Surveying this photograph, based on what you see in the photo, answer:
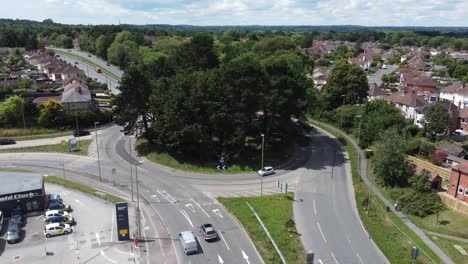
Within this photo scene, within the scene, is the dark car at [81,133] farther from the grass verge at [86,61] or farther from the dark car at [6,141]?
the grass verge at [86,61]

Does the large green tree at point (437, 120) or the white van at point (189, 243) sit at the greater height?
the large green tree at point (437, 120)

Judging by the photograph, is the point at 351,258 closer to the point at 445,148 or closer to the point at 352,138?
the point at 445,148

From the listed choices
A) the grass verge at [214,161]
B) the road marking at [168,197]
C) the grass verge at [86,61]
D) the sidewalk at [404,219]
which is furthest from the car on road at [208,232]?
the grass verge at [86,61]

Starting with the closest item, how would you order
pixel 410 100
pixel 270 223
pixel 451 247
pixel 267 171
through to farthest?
pixel 451 247 < pixel 270 223 < pixel 267 171 < pixel 410 100

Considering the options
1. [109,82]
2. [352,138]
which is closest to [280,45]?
A: [352,138]

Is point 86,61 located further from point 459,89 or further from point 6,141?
point 459,89

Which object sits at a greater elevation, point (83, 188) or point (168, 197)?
point (83, 188)

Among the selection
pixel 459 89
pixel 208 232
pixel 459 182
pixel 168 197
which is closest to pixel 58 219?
pixel 168 197

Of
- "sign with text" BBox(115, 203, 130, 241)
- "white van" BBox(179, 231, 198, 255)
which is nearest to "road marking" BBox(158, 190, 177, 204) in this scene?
"sign with text" BBox(115, 203, 130, 241)
